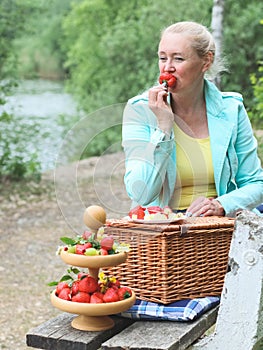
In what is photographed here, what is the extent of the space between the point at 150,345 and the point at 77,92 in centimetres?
1410

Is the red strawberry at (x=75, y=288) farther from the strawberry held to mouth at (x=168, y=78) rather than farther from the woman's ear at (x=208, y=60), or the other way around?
the woman's ear at (x=208, y=60)

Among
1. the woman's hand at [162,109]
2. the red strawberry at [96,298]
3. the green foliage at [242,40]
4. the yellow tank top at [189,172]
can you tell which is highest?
the green foliage at [242,40]

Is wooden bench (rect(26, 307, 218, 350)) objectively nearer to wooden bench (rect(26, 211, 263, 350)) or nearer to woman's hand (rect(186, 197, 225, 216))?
wooden bench (rect(26, 211, 263, 350))

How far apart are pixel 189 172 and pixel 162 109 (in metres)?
0.32

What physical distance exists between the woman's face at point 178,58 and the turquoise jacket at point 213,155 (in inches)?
7.1

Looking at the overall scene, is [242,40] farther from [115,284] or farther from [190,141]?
[115,284]

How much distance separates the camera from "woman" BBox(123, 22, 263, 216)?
9.71 feet

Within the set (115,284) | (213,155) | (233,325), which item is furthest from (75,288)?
(213,155)

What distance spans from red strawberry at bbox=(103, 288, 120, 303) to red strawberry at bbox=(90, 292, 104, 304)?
14 mm

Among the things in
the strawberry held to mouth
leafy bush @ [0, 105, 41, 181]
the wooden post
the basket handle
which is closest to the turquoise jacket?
the strawberry held to mouth

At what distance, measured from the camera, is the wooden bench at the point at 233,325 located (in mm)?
2334

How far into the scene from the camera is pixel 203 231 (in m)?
2.61

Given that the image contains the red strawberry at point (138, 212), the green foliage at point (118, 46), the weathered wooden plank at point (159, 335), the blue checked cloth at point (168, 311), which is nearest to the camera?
the weathered wooden plank at point (159, 335)

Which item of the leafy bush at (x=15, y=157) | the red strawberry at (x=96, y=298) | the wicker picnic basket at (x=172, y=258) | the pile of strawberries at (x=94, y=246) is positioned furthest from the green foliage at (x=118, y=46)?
the red strawberry at (x=96, y=298)
